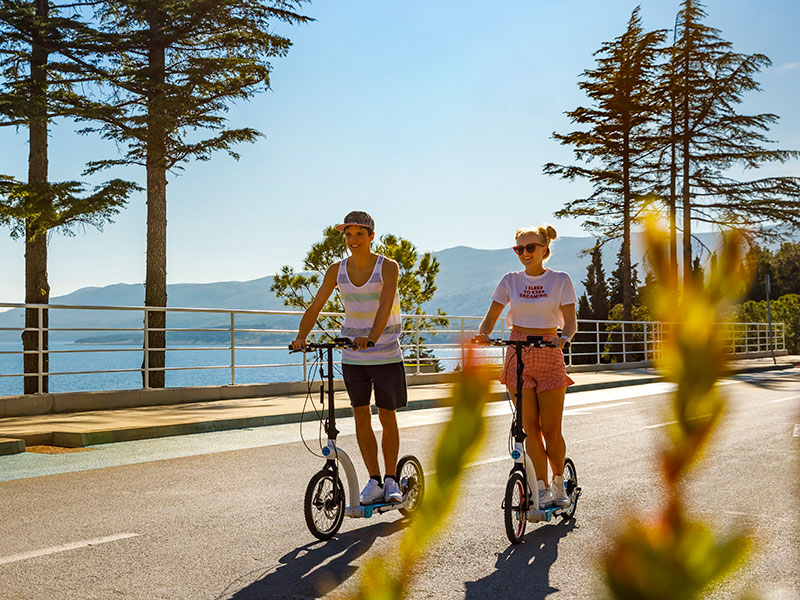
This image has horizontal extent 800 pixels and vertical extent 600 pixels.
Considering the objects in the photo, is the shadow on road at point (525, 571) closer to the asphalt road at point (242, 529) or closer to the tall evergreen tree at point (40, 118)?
the asphalt road at point (242, 529)

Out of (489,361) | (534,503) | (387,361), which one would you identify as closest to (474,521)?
(534,503)

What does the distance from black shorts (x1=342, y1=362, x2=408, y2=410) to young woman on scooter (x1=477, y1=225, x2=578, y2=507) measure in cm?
76

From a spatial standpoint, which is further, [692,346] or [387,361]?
[387,361]

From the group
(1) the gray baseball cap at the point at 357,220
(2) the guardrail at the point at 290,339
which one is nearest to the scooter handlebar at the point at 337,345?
(2) the guardrail at the point at 290,339

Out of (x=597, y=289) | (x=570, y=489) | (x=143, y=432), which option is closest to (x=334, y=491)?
(x=570, y=489)

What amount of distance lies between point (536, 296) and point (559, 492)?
4.10 ft

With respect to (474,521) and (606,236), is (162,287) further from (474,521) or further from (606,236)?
(606,236)

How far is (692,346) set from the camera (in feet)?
2.16

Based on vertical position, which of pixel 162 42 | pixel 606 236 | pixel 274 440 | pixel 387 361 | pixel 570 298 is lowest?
pixel 274 440

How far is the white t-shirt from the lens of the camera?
577 cm

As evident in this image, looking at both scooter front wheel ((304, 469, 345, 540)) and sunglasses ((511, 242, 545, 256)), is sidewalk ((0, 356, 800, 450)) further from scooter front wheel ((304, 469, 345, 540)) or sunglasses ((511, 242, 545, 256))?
sunglasses ((511, 242, 545, 256))

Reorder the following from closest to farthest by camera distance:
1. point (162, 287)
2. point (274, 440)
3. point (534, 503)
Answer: point (534, 503) < point (274, 440) < point (162, 287)

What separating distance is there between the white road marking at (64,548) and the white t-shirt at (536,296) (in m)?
2.67

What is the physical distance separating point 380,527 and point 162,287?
56.7ft
